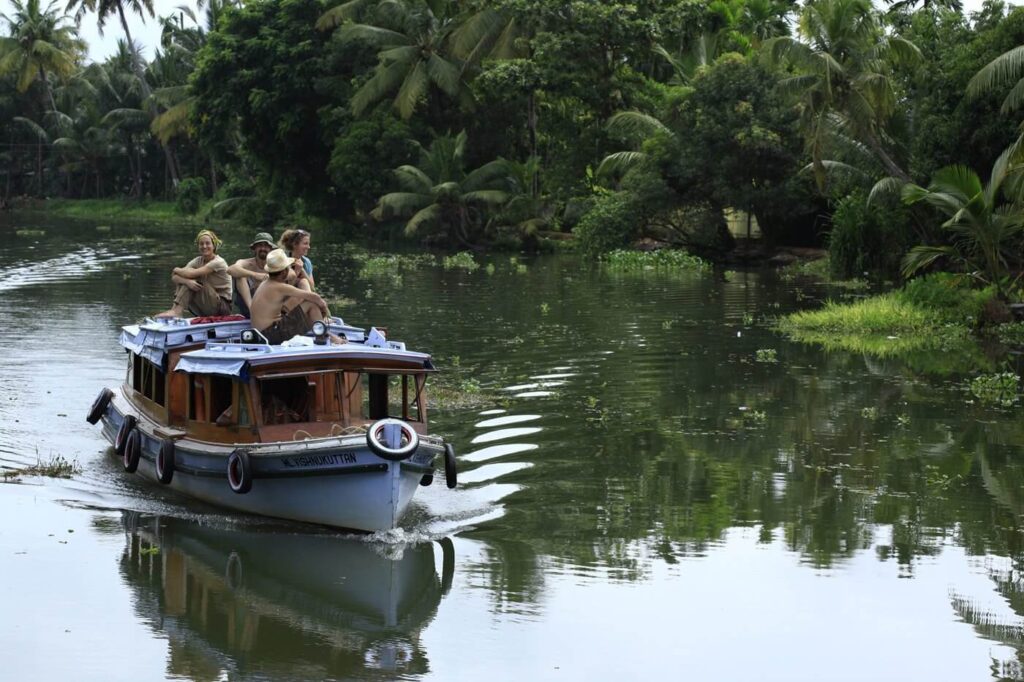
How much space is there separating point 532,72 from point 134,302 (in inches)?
779

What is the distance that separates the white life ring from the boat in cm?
1

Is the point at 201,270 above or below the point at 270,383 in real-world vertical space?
above

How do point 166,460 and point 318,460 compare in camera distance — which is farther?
point 166,460

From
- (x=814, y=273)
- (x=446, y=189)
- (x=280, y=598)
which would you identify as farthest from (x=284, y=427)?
(x=446, y=189)

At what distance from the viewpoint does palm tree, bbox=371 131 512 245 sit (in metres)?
51.3

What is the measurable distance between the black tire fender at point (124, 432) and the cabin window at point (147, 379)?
0.34 m

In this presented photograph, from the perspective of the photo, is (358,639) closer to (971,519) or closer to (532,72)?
(971,519)

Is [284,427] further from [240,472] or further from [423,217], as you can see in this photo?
[423,217]

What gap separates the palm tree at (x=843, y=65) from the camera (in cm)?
3328

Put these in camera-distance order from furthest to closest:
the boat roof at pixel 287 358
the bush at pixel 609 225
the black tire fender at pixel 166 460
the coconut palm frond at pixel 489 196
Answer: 1. the coconut palm frond at pixel 489 196
2. the bush at pixel 609 225
3. the black tire fender at pixel 166 460
4. the boat roof at pixel 287 358

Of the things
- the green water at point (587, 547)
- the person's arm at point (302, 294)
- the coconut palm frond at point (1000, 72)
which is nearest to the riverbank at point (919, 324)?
the green water at point (587, 547)

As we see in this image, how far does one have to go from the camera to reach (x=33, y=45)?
80.9m

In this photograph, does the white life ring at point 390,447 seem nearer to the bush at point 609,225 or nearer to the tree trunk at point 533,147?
the bush at point 609,225

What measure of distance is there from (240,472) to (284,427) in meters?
0.68
